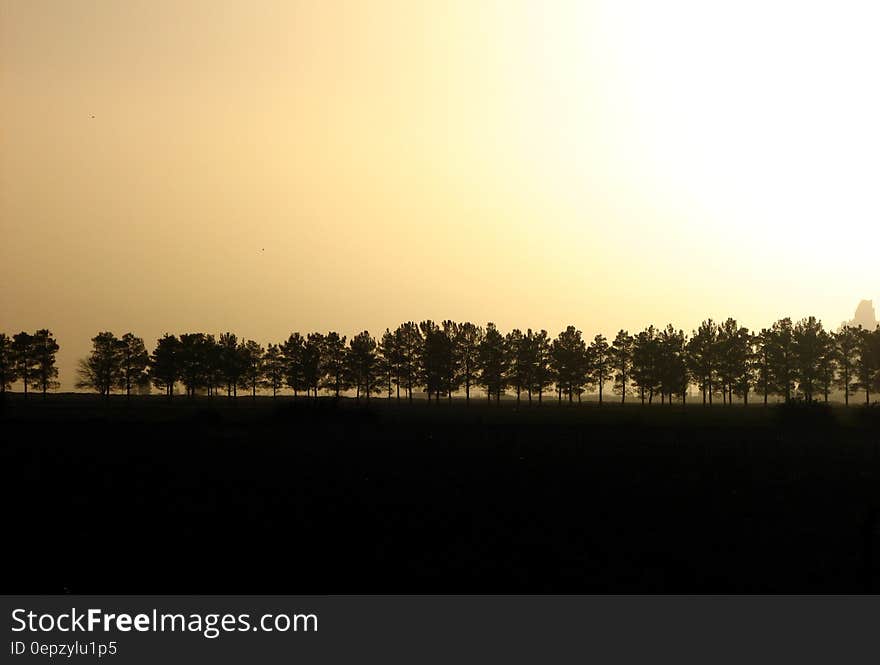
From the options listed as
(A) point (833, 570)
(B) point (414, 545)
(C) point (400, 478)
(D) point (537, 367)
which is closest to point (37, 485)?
(C) point (400, 478)

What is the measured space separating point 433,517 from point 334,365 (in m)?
132

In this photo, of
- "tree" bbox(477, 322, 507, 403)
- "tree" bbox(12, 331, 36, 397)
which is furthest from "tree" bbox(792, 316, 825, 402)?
"tree" bbox(12, 331, 36, 397)

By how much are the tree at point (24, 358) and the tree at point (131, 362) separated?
13.4 metres

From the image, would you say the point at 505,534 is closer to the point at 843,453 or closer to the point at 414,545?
the point at 414,545

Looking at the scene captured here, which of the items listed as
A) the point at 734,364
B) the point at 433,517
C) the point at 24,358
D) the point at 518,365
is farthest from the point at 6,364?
the point at 433,517

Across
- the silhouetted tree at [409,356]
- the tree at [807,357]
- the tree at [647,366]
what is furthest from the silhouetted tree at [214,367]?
the tree at [807,357]

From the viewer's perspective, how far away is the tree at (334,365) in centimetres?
16100

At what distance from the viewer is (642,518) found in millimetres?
30891

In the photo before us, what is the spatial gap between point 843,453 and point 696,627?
40437 millimetres

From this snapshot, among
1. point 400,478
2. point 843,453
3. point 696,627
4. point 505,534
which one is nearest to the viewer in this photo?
point 696,627

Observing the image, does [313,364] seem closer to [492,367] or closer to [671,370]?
[492,367]

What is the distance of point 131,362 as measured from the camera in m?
162

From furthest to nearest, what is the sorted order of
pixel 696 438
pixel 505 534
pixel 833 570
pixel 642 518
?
pixel 696 438 < pixel 642 518 < pixel 505 534 < pixel 833 570

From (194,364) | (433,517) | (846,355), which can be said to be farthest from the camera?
(194,364)
